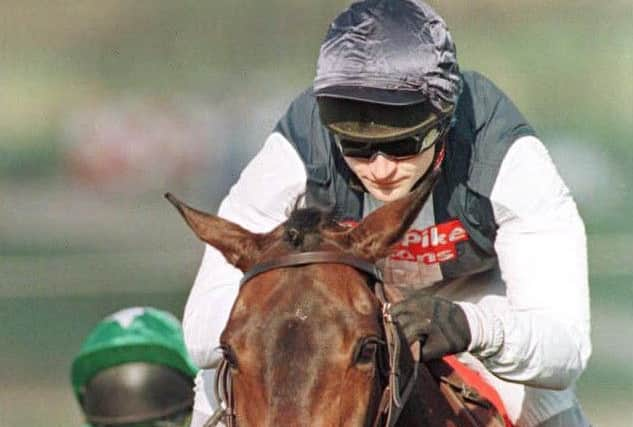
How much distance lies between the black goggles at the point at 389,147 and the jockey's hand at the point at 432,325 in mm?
459

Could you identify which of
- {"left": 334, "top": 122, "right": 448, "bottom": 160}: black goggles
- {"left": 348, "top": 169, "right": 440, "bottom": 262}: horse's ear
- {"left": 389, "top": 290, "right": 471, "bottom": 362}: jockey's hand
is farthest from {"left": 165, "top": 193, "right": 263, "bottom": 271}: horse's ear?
{"left": 334, "top": 122, "right": 448, "bottom": 160}: black goggles

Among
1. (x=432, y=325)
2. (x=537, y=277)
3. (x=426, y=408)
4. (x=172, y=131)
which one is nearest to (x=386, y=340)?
(x=432, y=325)

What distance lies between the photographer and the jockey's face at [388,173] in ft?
13.9

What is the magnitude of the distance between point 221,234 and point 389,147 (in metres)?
0.57

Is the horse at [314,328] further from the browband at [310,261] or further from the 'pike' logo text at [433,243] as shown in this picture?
the 'pike' logo text at [433,243]

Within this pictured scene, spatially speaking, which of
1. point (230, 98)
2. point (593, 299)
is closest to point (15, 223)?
point (230, 98)

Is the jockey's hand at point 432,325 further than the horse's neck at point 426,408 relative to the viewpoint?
No

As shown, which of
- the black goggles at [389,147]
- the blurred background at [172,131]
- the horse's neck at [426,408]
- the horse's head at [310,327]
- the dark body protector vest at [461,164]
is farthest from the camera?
the blurred background at [172,131]

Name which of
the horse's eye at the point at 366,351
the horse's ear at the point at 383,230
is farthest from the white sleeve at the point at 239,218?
the horse's eye at the point at 366,351

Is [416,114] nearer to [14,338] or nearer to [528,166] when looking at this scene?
[528,166]

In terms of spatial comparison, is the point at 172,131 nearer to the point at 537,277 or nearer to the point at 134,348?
the point at 134,348

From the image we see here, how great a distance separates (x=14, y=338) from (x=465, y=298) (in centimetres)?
1001

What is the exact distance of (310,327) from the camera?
3.52 metres

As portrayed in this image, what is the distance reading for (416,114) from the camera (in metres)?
4.25
